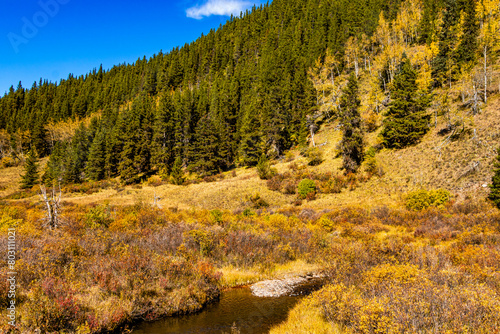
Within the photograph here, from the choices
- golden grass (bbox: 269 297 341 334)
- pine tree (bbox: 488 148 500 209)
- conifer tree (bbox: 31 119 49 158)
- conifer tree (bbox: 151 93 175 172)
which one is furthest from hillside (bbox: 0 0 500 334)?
conifer tree (bbox: 31 119 49 158)

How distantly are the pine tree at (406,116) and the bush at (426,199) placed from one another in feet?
44.7

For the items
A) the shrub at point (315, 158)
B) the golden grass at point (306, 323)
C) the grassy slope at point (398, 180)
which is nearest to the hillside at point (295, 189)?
the golden grass at point (306, 323)

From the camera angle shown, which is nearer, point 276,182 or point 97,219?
point 97,219

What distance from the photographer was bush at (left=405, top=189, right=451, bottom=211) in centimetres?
2206

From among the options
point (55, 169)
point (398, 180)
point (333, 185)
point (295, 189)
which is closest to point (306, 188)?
point (295, 189)

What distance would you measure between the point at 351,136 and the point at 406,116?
7.86 metres

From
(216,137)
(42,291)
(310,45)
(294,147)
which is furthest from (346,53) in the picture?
(42,291)

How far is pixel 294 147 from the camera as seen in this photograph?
53438 mm

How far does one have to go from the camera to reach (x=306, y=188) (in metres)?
32.1

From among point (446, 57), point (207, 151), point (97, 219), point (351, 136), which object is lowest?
point (97, 219)

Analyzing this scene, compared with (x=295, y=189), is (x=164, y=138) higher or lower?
higher

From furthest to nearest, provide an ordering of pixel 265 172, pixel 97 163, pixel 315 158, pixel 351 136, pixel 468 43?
1. pixel 97 163
2. pixel 468 43
3. pixel 315 158
4. pixel 265 172
5. pixel 351 136

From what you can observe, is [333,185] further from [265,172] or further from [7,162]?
[7,162]

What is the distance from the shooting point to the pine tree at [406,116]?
34.5 metres
